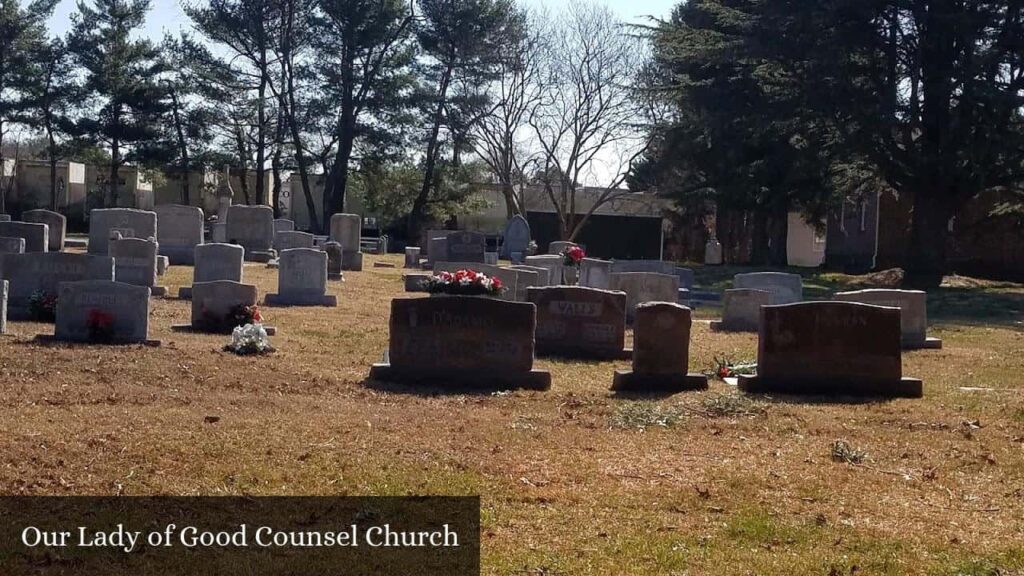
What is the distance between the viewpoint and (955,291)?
104 ft

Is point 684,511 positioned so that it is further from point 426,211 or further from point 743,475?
point 426,211

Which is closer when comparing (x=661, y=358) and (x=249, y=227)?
(x=661, y=358)

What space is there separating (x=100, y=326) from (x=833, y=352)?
840 centimetres

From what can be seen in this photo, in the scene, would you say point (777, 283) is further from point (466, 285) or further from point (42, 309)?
point (42, 309)

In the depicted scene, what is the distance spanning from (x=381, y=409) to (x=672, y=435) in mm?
2637

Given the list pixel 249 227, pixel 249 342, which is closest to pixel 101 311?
pixel 249 342

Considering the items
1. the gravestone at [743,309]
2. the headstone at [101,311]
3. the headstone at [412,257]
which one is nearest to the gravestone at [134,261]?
the headstone at [101,311]

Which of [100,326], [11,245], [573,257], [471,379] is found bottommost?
[471,379]

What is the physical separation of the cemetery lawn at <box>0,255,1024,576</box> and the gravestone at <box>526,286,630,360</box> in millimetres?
1302

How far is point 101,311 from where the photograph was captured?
14.0 meters

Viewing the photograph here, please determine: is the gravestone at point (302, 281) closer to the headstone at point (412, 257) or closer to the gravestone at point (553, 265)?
the gravestone at point (553, 265)

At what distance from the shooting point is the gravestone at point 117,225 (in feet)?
87.1

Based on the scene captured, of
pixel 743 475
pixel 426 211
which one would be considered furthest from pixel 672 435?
pixel 426 211

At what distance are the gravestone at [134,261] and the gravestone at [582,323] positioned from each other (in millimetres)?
8585
